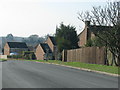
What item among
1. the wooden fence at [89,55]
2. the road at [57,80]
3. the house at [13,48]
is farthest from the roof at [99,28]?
the house at [13,48]

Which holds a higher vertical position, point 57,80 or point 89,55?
point 89,55

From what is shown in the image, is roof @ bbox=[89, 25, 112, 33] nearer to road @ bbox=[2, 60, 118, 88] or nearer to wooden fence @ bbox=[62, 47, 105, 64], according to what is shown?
wooden fence @ bbox=[62, 47, 105, 64]

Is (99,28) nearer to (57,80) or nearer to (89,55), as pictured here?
(89,55)

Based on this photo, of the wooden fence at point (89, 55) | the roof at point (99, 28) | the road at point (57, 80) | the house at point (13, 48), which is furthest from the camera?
the house at point (13, 48)

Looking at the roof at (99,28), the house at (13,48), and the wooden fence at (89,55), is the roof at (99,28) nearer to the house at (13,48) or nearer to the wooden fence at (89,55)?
the wooden fence at (89,55)

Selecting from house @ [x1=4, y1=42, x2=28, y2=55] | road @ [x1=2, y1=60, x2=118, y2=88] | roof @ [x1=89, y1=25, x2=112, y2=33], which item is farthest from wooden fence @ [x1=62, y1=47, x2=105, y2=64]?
house @ [x1=4, y1=42, x2=28, y2=55]

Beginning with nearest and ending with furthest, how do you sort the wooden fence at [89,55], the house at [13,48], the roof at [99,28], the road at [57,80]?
1. the road at [57,80]
2. the roof at [99,28]
3. the wooden fence at [89,55]
4. the house at [13,48]

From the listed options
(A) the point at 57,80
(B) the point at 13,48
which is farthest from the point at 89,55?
(B) the point at 13,48

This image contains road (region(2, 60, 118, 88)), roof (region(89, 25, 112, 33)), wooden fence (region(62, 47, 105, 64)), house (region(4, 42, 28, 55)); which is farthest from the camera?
house (region(4, 42, 28, 55))

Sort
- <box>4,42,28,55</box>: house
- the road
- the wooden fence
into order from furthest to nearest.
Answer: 1. <box>4,42,28,55</box>: house
2. the wooden fence
3. the road

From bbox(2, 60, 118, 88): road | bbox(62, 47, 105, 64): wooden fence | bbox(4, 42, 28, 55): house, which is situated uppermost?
bbox(4, 42, 28, 55): house

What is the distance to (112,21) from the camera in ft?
99.2

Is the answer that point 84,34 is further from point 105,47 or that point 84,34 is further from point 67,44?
point 105,47

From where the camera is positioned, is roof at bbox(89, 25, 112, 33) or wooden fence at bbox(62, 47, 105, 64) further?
wooden fence at bbox(62, 47, 105, 64)
